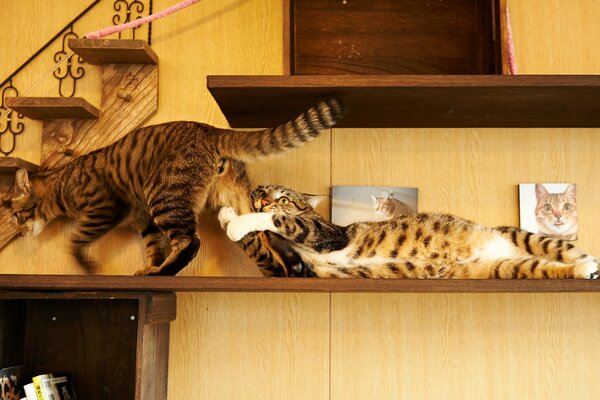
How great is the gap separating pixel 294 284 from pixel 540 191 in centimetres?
85

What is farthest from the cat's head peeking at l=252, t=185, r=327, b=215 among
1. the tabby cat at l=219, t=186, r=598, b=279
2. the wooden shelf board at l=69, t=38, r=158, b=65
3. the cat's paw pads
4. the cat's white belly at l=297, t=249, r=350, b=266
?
the cat's paw pads

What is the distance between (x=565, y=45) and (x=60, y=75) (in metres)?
1.55

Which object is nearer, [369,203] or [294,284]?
[294,284]

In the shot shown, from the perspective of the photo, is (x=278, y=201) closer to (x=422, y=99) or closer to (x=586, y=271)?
(x=422, y=99)

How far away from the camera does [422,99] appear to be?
5.18ft

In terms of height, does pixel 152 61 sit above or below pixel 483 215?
above

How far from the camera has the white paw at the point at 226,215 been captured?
1582 millimetres

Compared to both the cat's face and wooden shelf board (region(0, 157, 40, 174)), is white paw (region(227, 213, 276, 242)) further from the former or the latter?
wooden shelf board (region(0, 157, 40, 174))

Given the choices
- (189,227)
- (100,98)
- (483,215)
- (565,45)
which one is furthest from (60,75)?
(565,45)

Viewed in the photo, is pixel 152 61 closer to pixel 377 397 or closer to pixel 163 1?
pixel 163 1

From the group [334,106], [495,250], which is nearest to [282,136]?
[334,106]

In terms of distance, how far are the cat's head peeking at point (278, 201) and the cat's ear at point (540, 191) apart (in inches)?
27.0

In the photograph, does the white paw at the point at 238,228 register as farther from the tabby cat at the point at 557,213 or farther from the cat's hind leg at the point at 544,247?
the tabby cat at the point at 557,213

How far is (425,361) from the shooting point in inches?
68.7
